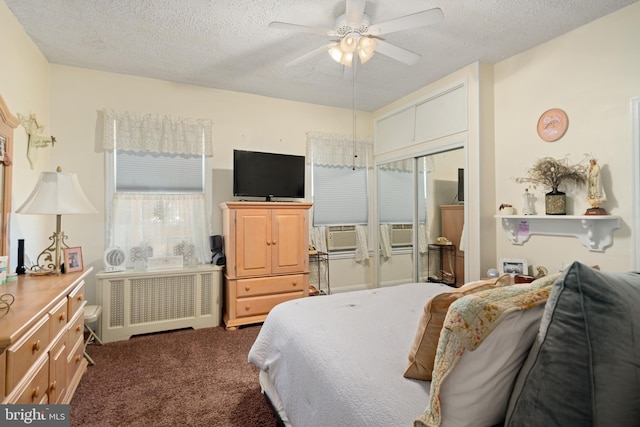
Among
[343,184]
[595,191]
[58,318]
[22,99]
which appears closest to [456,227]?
[595,191]

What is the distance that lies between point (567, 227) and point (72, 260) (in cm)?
393

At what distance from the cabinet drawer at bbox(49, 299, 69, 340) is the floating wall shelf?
343cm

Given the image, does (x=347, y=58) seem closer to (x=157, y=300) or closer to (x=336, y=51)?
(x=336, y=51)

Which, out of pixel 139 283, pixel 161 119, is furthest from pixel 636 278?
pixel 161 119

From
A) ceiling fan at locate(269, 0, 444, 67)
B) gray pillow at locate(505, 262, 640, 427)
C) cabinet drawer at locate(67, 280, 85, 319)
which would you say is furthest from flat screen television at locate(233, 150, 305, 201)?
gray pillow at locate(505, 262, 640, 427)

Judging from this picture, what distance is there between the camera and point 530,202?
289cm

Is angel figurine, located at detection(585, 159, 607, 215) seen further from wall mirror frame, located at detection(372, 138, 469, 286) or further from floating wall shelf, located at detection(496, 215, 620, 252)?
wall mirror frame, located at detection(372, 138, 469, 286)

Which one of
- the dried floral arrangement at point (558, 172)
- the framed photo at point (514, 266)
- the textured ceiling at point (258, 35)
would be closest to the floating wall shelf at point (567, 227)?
the framed photo at point (514, 266)

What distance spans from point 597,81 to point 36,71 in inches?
185

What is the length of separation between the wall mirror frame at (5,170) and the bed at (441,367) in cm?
206

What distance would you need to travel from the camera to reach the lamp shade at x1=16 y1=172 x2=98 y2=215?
2072 mm

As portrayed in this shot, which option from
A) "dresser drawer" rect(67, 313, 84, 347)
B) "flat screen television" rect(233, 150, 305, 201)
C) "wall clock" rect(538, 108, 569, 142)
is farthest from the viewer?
"flat screen television" rect(233, 150, 305, 201)

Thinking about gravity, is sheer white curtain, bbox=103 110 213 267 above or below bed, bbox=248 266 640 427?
above

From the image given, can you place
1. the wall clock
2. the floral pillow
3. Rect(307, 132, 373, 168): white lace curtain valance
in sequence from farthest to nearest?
Rect(307, 132, 373, 168): white lace curtain valance, the wall clock, the floral pillow
